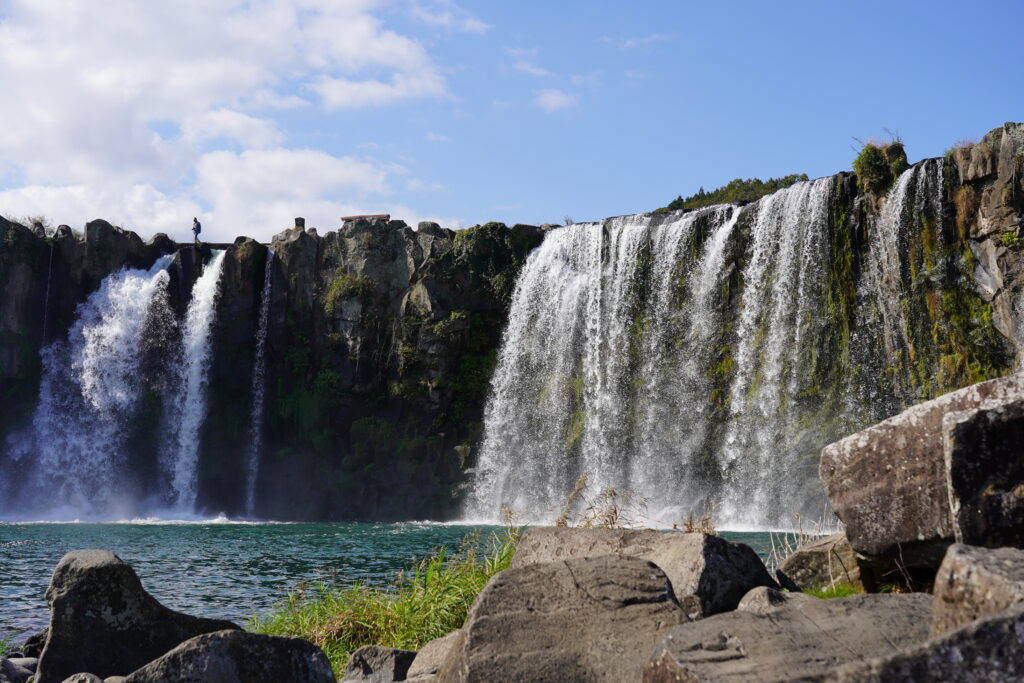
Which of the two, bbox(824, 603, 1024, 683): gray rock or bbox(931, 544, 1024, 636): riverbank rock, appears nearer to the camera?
bbox(824, 603, 1024, 683): gray rock

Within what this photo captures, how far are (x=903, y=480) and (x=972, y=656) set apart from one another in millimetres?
2714

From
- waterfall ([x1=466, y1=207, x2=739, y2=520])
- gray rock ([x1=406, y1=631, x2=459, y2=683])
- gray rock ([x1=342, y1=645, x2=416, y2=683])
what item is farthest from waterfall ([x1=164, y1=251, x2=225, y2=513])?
gray rock ([x1=406, y1=631, x2=459, y2=683])

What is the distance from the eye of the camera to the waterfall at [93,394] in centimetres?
3703

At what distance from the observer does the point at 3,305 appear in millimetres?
37594

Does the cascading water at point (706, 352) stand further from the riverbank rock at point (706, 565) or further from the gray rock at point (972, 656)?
the gray rock at point (972, 656)

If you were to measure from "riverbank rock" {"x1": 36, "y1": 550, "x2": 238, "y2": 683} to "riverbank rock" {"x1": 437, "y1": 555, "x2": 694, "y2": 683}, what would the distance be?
2.98m

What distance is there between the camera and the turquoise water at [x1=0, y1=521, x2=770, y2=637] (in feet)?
42.1

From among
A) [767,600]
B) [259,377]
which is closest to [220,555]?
[767,600]

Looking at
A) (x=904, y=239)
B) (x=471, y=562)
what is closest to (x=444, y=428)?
(x=904, y=239)

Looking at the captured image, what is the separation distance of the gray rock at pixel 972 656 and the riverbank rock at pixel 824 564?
12.2 feet

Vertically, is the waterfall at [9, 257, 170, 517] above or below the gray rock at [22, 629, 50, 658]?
above

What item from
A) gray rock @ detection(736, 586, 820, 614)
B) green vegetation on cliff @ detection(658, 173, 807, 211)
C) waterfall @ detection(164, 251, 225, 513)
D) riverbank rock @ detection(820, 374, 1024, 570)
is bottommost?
gray rock @ detection(736, 586, 820, 614)

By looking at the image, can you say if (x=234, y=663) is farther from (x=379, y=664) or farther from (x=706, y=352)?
(x=706, y=352)

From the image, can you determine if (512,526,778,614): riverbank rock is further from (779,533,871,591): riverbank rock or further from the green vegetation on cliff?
the green vegetation on cliff
